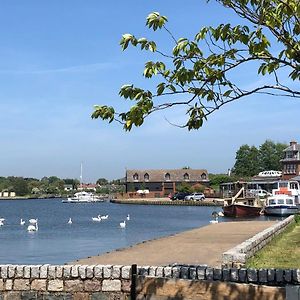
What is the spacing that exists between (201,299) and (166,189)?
149675 millimetres

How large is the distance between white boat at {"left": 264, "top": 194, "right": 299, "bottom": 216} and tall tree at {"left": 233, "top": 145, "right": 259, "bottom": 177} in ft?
295

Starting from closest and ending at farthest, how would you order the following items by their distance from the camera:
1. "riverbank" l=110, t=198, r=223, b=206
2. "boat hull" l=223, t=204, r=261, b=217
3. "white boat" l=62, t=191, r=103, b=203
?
1. "boat hull" l=223, t=204, r=261, b=217
2. "riverbank" l=110, t=198, r=223, b=206
3. "white boat" l=62, t=191, r=103, b=203

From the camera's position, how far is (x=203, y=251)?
76.7 feet

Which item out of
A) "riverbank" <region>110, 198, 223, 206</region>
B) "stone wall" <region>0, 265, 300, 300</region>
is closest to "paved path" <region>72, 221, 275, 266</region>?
"stone wall" <region>0, 265, 300, 300</region>

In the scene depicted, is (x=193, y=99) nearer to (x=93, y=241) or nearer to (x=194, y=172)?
(x=93, y=241)

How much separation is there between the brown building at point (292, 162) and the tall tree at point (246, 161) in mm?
36915

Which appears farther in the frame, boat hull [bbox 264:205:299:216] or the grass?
boat hull [bbox 264:205:299:216]

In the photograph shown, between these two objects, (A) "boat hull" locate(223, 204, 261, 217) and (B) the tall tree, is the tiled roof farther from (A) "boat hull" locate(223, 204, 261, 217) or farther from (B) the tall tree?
(A) "boat hull" locate(223, 204, 261, 217)

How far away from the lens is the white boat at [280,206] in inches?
2530

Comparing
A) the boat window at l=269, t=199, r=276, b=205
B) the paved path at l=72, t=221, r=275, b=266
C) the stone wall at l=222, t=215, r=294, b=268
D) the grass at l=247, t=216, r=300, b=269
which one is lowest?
the paved path at l=72, t=221, r=275, b=266

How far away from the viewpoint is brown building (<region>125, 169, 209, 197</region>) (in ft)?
511

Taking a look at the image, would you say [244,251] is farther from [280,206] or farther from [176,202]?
[176,202]

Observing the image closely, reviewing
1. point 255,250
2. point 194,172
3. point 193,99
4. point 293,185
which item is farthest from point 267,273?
point 194,172

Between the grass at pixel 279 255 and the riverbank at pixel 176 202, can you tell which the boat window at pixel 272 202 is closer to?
the grass at pixel 279 255
